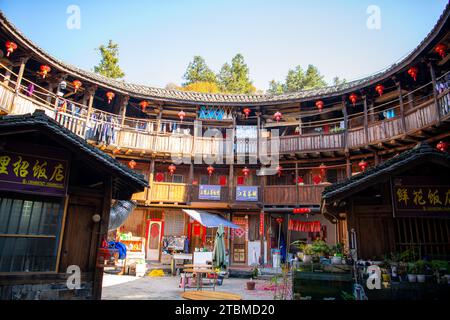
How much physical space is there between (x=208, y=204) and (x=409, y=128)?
38.4 feet

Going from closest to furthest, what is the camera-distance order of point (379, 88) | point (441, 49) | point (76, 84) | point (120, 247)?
point (441, 49) < point (120, 247) < point (379, 88) < point (76, 84)

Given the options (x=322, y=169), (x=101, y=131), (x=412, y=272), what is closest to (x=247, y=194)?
(x=322, y=169)

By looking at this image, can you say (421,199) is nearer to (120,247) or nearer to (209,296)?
(209,296)

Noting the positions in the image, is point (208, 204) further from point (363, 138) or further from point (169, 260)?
point (363, 138)

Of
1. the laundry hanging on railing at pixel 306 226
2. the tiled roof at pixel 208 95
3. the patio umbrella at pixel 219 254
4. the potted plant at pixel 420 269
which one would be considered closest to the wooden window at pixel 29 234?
the potted plant at pixel 420 269

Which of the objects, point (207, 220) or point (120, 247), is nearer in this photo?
point (120, 247)

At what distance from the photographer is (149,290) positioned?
39.1 feet

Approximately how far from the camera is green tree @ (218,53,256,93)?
38.3 meters

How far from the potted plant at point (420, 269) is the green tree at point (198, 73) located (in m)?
34.6

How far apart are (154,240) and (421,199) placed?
647 inches

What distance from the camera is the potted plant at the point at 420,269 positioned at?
7.04 m

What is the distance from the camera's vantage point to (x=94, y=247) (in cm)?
788

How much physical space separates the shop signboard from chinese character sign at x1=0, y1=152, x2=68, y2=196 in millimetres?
7918

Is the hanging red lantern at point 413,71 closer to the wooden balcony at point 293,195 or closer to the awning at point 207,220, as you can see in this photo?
the wooden balcony at point 293,195
